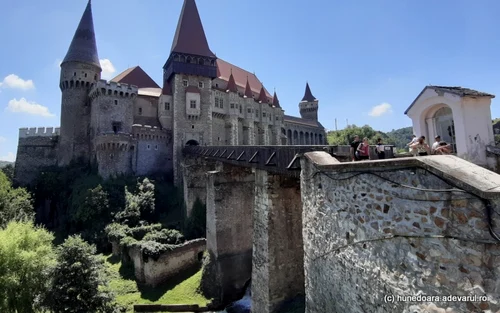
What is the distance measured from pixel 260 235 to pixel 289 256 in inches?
48.4

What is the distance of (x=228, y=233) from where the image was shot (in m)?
16.3

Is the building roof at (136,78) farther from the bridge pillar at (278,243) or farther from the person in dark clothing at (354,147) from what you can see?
Result: the person in dark clothing at (354,147)

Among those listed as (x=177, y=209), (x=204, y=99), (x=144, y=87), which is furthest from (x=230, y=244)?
(x=144, y=87)

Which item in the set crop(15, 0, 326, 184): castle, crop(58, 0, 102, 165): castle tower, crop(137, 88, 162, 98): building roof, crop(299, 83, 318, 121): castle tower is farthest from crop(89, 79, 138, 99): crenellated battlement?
crop(299, 83, 318, 121): castle tower

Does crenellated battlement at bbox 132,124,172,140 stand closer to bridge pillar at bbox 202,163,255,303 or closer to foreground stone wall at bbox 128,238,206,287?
foreground stone wall at bbox 128,238,206,287

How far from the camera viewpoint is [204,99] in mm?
35000

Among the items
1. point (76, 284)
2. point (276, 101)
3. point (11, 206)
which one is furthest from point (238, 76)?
point (76, 284)

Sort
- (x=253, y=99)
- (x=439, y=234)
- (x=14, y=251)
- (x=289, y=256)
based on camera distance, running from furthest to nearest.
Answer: (x=253, y=99) → (x=14, y=251) → (x=289, y=256) → (x=439, y=234)

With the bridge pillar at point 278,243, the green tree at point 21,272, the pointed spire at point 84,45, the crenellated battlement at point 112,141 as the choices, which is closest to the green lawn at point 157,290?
the green tree at point 21,272

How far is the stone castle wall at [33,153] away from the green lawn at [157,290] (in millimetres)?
22688

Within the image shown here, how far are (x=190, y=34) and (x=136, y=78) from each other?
9.35 m

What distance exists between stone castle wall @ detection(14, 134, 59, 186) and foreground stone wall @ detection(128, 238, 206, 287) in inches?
910

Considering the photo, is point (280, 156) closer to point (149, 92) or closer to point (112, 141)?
point (112, 141)

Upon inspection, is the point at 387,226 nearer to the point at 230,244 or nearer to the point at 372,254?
the point at 372,254
